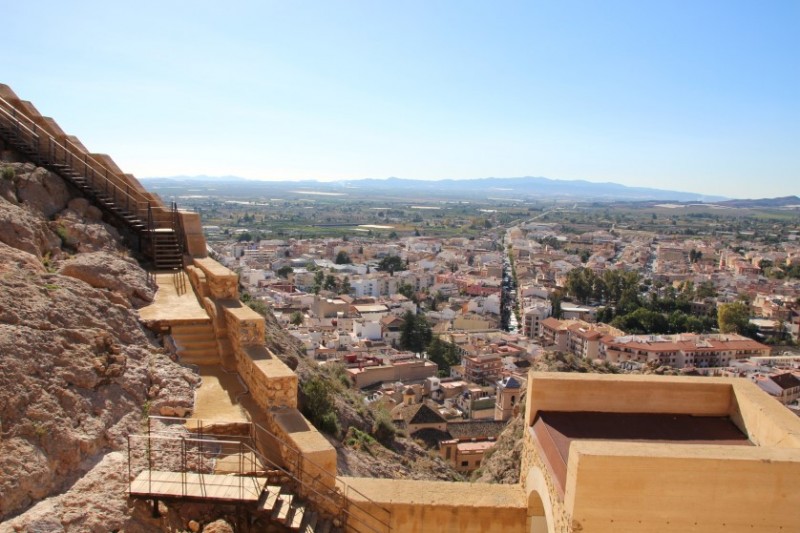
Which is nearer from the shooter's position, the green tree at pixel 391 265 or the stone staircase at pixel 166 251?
the stone staircase at pixel 166 251

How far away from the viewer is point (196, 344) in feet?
27.3

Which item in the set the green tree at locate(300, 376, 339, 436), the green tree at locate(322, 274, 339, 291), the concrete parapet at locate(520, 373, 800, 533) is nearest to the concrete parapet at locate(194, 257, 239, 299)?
the green tree at locate(300, 376, 339, 436)

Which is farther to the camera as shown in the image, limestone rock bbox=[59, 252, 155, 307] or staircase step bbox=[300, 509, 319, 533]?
limestone rock bbox=[59, 252, 155, 307]

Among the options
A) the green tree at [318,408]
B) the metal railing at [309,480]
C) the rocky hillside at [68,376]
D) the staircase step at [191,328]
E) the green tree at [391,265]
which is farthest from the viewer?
the green tree at [391,265]

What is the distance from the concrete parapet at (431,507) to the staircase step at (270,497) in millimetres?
667

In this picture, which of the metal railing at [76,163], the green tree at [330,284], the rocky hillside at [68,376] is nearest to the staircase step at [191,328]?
the rocky hillside at [68,376]

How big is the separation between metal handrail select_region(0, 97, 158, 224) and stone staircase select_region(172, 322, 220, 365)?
413 cm

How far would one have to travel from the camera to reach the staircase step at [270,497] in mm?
5441

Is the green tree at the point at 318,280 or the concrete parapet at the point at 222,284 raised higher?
the concrete parapet at the point at 222,284

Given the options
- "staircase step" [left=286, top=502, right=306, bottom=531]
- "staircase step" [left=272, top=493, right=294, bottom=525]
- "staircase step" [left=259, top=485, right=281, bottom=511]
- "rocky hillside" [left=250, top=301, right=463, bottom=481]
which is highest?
"staircase step" [left=259, top=485, right=281, bottom=511]

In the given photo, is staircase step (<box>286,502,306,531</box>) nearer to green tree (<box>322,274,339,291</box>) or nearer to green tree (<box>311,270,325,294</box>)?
green tree (<box>311,270,325,294</box>)

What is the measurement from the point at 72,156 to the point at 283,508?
8.40 metres

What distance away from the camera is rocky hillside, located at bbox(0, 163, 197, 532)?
4.89 m

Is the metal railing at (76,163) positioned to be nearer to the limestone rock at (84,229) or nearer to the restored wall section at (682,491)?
the limestone rock at (84,229)
